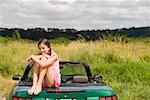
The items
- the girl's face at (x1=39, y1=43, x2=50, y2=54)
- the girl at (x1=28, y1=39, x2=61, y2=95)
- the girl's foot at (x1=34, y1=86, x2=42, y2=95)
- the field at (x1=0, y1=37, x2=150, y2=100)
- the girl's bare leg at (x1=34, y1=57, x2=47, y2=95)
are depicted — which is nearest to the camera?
the girl's foot at (x1=34, y1=86, x2=42, y2=95)

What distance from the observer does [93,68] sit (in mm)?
17781

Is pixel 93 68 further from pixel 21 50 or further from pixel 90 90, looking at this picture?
pixel 90 90

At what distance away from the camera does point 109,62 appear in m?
19.5

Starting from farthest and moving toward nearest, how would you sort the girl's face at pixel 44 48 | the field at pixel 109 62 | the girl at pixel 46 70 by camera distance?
1. the field at pixel 109 62
2. the girl's face at pixel 44 48
3. the girl at pixel 46 70

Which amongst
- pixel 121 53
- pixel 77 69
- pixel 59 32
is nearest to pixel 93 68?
pixel 77 69

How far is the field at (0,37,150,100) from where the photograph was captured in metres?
14.0

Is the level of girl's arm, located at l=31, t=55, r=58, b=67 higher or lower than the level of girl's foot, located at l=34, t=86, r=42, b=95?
higher

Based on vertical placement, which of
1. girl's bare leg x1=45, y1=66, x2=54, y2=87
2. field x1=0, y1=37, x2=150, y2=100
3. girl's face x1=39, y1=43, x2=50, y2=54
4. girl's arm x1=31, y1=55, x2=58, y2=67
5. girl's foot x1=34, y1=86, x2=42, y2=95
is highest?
girl's face x1=39, y1=43, x2=50, y2=54

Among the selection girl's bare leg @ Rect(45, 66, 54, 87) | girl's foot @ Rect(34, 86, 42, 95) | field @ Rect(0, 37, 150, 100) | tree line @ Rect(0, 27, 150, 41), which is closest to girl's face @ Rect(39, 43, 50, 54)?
girl's bare leg @ Rect(45, 66, 54, 87)

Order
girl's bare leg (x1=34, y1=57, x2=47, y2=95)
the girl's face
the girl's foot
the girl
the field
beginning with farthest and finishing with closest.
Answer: the field → the girl's face → the girl → girl's bare leg (x1=34, y1=57, x2=47, y2=95) → the girl's foot

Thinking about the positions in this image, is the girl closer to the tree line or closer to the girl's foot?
the girl's foot

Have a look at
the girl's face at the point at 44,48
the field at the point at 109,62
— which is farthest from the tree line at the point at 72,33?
the girl's face at the point at 44,48

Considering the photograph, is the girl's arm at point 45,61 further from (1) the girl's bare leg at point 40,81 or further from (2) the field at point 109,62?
(2) the field at point 109,62

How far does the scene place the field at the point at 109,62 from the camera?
14.0m
